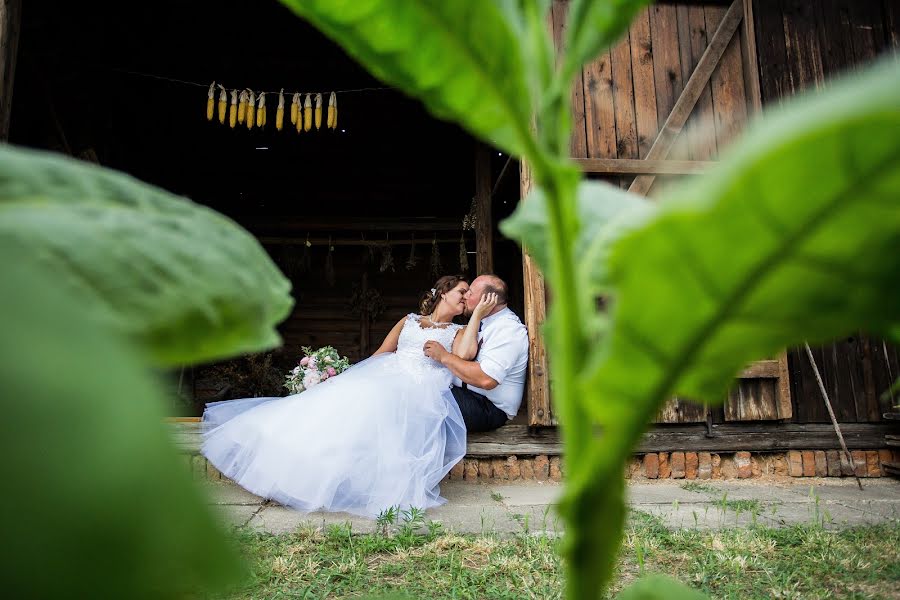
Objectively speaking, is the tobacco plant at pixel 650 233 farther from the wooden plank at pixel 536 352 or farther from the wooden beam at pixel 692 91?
the wooden beam at pixel 692 91

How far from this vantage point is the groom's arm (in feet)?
14.6

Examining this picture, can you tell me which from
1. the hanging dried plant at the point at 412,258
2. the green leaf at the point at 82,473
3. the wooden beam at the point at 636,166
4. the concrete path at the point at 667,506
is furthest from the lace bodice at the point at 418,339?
the green leaf at the point at 82,473

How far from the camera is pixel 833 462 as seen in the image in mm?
4480

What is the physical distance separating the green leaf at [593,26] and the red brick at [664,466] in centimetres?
452

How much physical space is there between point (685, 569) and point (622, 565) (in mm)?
226

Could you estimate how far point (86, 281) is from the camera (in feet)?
0.72

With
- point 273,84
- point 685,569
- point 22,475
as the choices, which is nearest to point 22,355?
point 22,475

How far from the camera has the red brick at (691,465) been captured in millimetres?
4434

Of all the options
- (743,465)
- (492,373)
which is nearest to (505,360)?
(492,373)

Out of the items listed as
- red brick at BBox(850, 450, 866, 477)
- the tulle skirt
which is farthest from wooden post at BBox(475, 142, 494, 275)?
red brick at BBox(850, 450, 866, 477)

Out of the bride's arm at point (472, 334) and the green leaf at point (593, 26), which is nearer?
the green leaf at point (593, 26)

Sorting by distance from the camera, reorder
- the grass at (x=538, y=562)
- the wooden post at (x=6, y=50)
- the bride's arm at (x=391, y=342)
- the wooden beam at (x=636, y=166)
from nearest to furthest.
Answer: the grass at (x=538, y=562)
the wooden post at (x=6, y=50)
the wooden beam at (x=636, y=166)
the bride's arm at (x=391, y=342)

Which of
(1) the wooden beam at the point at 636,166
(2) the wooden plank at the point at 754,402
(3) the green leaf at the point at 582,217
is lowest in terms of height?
(2) the wooden plank at the point at 754,402

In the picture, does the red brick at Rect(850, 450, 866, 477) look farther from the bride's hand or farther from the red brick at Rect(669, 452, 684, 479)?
the bride's hand
